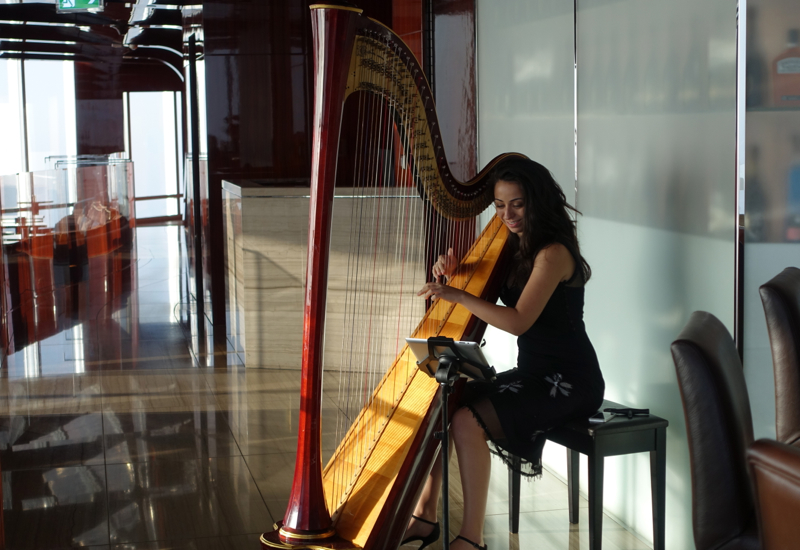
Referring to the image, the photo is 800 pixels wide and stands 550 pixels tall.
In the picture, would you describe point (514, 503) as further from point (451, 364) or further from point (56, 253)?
point (56, 253)

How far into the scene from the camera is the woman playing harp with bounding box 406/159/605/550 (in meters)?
2.37

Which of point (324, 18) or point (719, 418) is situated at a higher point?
point (324, 18)

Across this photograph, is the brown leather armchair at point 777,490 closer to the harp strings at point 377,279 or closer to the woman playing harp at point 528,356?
the woman playing harp at point 528,356

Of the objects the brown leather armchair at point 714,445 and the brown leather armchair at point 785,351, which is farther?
the brown leather armchair at point 785,351

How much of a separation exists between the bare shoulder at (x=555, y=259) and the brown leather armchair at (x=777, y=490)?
4.60 ft

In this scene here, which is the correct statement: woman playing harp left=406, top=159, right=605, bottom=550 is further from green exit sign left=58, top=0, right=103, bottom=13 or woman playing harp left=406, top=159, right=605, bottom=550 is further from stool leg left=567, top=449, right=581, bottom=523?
green exit sign left=58, top=0, right=103, bottom=13

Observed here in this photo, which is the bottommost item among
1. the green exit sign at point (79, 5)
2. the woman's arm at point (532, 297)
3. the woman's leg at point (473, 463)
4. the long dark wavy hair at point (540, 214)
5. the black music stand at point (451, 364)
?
the woman's leg at point (473, 463)

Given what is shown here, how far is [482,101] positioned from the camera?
4.00m

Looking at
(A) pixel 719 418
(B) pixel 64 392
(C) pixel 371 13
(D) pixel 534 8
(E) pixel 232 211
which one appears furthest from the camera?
(C) pixel 371 13

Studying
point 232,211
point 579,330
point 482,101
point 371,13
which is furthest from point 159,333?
point 579,330

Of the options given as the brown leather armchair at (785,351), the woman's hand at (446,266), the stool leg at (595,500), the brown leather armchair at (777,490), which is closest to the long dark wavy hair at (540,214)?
the woman's hand at (446,266)

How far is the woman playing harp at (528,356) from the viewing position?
237cm

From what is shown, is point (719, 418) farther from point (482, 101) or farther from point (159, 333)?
point (159, 333)

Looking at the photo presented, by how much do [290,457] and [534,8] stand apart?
215cm
